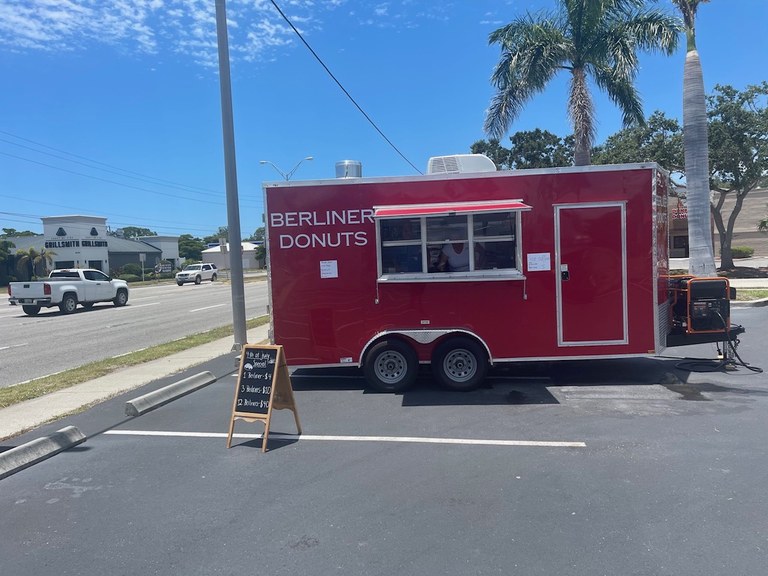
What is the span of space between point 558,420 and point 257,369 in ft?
11.1

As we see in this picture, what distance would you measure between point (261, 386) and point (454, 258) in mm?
3244

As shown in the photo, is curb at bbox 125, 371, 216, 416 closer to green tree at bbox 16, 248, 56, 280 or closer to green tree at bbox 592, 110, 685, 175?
green tree at bbox 592, 110, 685, 175

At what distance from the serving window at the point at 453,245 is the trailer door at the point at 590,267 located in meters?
0.64

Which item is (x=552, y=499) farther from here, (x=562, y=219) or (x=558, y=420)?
(x=562, y=219)

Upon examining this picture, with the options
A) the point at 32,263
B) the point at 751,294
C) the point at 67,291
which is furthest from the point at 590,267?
the point at 32,263

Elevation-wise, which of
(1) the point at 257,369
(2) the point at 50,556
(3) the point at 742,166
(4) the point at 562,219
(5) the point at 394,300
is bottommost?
(2) the point at 50,556

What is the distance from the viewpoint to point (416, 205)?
7.82 metres

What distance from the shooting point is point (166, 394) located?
26.3 ft

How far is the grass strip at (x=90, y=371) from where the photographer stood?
8.64 meters

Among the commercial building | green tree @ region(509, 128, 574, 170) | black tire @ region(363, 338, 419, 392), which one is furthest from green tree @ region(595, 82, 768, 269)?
the commercial building

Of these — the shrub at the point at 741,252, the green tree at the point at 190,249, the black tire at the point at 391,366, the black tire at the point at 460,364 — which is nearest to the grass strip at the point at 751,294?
the black tire at the point at 460,364

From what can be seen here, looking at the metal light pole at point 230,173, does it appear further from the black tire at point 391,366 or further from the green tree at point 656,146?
the green tree at point 656,146

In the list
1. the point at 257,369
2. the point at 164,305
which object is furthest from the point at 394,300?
the point at 164,305

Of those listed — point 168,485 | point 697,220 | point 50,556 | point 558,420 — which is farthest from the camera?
point 697,220
